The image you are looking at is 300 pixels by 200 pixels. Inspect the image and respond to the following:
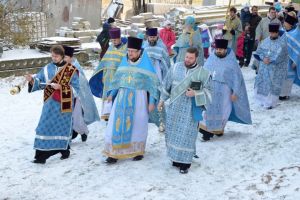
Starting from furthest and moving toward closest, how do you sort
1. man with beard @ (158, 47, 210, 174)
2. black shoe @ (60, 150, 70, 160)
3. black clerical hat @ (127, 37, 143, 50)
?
black shoe @ (60, 150, 70, 160)
black clerical hat @ (127, 37, 143, 50)
man with beard @ (158, 47, 210, 174)

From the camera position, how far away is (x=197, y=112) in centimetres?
702

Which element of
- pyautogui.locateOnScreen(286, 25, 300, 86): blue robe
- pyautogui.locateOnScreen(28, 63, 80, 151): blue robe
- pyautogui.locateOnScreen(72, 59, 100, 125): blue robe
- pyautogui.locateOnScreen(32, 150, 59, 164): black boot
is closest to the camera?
pyautogui.locateOnScreen(28, 63, 80, 151): blue robe

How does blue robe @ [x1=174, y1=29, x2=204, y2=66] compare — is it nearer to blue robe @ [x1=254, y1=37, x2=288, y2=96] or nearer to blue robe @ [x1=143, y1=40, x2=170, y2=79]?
blue robe @ [x1=254, y1=37, x2=288, y2=96]

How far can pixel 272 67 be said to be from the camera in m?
10.2

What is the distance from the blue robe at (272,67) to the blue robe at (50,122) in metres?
4.07

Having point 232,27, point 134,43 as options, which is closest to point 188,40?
point 232,27

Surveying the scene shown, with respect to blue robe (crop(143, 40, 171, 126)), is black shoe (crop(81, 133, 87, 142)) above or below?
below

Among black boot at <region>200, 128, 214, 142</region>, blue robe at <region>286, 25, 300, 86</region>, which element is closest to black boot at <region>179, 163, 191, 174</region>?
black boot at <region>200, 128, 214, 142</region>

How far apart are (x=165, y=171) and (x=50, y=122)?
180 cm

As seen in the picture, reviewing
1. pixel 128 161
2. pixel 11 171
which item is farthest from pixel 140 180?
pixel 11 171

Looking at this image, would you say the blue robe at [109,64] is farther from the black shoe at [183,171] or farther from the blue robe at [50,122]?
the black shoe at [183,171]

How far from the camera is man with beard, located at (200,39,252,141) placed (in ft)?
27.7

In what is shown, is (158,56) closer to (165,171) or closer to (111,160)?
(111,160)

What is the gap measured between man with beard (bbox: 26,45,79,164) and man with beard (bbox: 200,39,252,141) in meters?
2.21
